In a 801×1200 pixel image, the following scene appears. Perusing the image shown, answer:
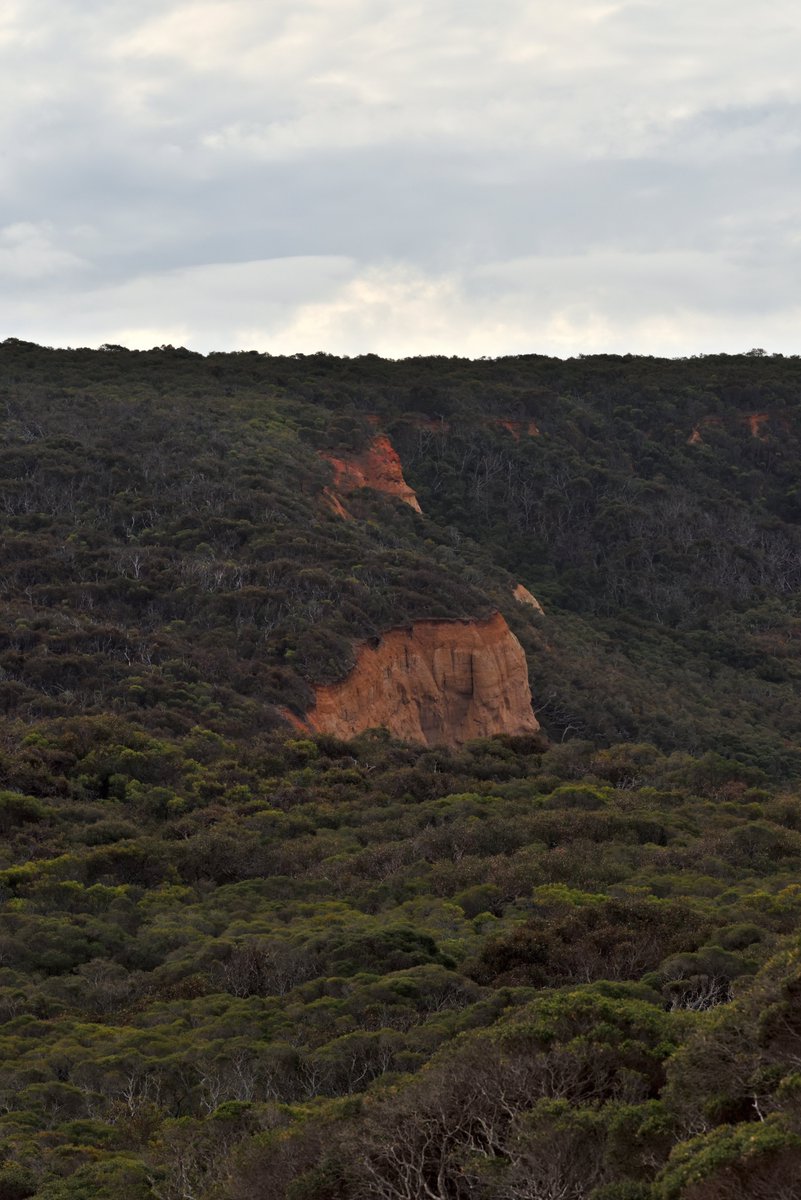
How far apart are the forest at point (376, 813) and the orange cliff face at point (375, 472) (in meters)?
0.94

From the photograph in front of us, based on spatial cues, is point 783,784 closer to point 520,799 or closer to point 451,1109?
point 520,799

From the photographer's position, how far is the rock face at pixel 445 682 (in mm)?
49656

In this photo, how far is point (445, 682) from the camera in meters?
52.3

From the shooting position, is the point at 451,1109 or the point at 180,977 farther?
the point at 180,977

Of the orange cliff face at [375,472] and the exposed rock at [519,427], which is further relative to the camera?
the exposed rock at [519,427]

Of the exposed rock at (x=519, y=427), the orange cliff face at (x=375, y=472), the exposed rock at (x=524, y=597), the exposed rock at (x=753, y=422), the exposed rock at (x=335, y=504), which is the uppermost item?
the exposed rock at (x=753, y=422)

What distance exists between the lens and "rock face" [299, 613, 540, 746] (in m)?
49.7

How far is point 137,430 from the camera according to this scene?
219 feet

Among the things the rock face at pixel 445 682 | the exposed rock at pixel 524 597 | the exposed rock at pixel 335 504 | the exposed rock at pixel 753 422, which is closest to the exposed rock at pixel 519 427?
the exposed rock at pixel 753 422

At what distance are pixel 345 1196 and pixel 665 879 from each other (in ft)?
47.0

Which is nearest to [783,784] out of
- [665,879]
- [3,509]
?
[665,879]

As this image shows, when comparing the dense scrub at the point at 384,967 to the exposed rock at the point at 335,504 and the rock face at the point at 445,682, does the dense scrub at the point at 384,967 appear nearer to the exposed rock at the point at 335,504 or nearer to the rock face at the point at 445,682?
the rock face at the point at 445,682

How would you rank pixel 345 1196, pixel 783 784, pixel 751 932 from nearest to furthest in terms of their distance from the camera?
1. pixel 345 1196
2. pixel 751 932
3. pixel 783 784

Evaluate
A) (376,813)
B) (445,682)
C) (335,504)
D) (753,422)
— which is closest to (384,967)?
(376,813)
